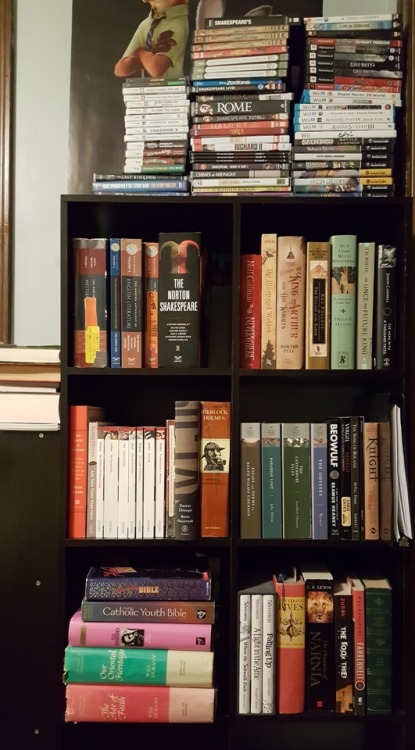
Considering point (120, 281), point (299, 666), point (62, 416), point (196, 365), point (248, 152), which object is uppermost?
point (248, 152)

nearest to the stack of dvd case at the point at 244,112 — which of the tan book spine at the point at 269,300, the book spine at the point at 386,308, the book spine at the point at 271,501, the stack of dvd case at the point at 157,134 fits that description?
the stack of dvd case at the point at 157,134

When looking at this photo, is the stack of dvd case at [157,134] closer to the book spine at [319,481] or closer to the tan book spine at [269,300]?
the tan book spine at [269,300]

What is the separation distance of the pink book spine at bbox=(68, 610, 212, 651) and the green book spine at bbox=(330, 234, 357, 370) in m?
0.66

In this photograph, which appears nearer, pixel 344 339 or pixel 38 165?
pixel 344 339

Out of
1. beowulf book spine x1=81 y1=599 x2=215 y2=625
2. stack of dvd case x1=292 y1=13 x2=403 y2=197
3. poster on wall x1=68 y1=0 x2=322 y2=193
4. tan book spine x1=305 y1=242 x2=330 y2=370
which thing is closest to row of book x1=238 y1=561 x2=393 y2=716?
beowulf book spine x1=81 y1=599 x2=215 y2=625

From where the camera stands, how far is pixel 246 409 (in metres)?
1.63

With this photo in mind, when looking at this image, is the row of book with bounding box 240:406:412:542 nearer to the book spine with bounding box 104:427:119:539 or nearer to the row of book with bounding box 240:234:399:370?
the row of book with bounding box 240:234:399:370

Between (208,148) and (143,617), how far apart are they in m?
1.06

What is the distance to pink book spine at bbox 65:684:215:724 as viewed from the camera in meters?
1.30

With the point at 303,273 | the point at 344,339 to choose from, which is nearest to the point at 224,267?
the point at 303,273

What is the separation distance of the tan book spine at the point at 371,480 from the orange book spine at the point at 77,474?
61 cm

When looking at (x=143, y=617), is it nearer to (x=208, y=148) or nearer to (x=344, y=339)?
(x=344, y=339)

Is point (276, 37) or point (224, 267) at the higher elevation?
point (276, 37)

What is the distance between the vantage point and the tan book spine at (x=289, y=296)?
1.37 metres
